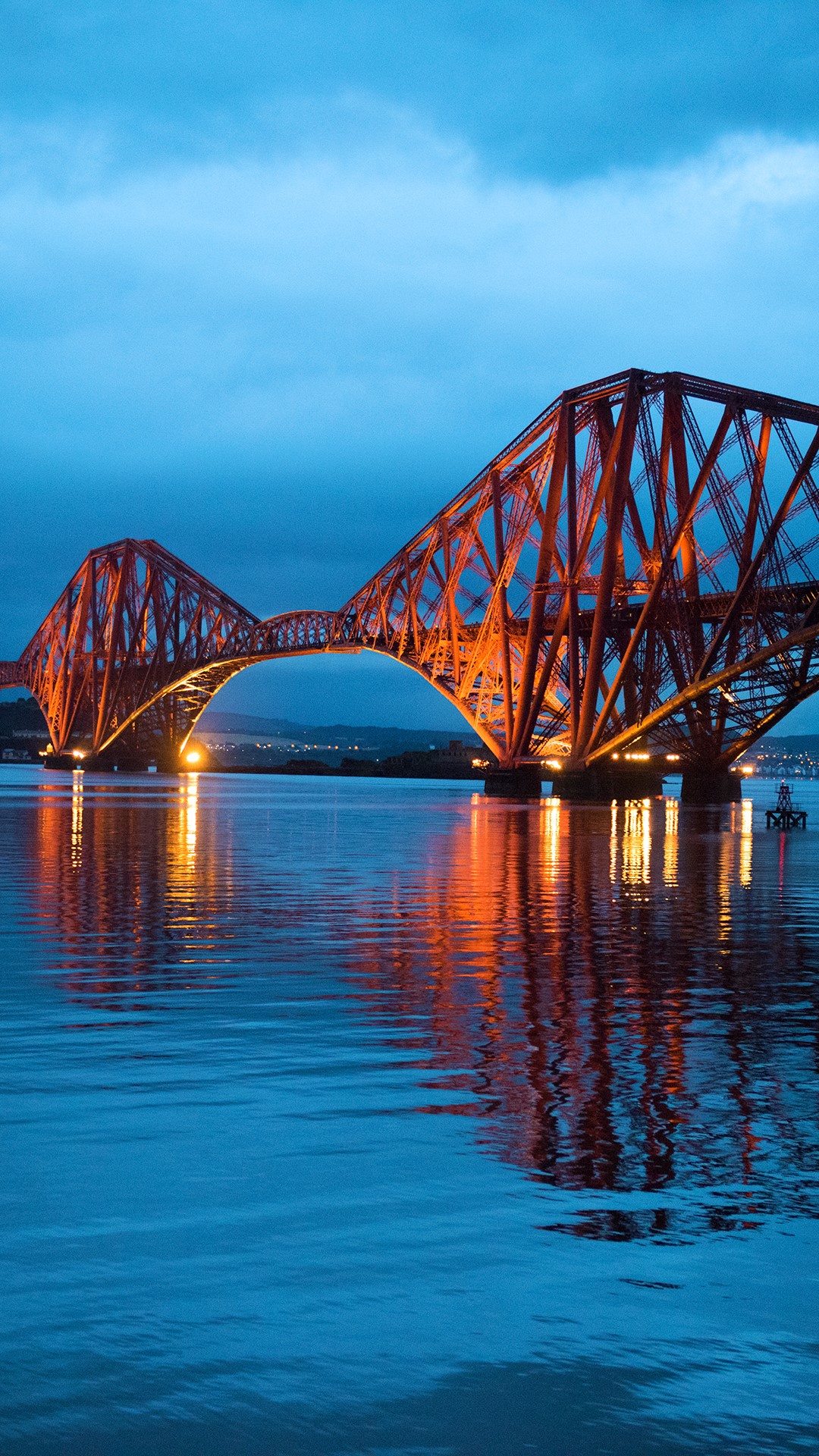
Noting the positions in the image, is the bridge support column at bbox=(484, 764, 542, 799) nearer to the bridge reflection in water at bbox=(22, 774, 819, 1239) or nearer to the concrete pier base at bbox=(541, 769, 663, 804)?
the concrete pier base at bbox=(541, 769, 663, 804)

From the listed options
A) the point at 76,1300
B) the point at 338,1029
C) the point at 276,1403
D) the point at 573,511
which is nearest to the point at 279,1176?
the point at 76,1300

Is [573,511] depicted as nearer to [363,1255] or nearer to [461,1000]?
[461,1000]

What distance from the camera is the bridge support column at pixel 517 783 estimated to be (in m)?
90.7

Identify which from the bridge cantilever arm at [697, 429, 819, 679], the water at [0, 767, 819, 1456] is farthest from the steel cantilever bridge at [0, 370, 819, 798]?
the water at [0, 767, 819, 1456]

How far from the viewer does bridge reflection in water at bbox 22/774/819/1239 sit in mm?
8102

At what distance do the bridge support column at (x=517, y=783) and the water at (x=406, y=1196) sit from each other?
71.9 m

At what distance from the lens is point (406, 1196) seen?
23.9 feet

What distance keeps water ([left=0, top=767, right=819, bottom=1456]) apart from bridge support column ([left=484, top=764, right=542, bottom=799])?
7194 centimetres

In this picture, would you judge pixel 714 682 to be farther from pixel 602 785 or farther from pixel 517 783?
pixel 517 783

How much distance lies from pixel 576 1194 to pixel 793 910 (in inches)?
693

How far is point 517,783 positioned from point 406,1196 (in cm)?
8429

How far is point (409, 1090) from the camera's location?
973 cm

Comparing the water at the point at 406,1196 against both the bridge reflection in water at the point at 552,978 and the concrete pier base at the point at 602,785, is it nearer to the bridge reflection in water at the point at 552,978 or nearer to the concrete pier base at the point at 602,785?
the bridge reflection in water at the point at 552,978

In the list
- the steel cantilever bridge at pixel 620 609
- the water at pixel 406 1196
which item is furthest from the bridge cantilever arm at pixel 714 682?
the water at pixel 406 1196
